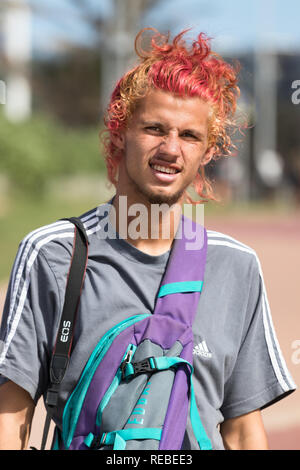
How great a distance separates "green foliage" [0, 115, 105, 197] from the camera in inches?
912

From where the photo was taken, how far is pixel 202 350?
2.33 m

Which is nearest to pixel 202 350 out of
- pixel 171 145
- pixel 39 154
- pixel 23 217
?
pixel 171 145

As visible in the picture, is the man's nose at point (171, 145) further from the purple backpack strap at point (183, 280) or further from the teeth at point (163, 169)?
the purple backpack strap at point (183, 280)

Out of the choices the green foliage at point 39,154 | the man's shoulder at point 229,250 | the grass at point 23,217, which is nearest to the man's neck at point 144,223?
the man's shoulder at point 229,250

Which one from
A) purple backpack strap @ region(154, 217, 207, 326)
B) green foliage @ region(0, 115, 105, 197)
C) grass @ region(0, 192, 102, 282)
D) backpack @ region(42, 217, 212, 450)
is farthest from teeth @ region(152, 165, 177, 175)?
green foliage @ region(0, 115, 105, 197)

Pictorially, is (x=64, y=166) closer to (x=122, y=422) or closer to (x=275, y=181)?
(x=275, y=181)

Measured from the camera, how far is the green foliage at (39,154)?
23.2 metres

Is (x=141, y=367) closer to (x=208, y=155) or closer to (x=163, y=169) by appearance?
(x=163, y=169)

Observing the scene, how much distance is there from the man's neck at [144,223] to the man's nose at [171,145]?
0.57 feet

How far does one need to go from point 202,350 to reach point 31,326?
50cm

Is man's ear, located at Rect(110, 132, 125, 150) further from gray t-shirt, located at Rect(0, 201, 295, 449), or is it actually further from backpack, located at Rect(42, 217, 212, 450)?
backpack, located at Rect(42, 217, 212, 450)

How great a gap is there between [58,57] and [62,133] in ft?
54.3

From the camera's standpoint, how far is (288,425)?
564cm
